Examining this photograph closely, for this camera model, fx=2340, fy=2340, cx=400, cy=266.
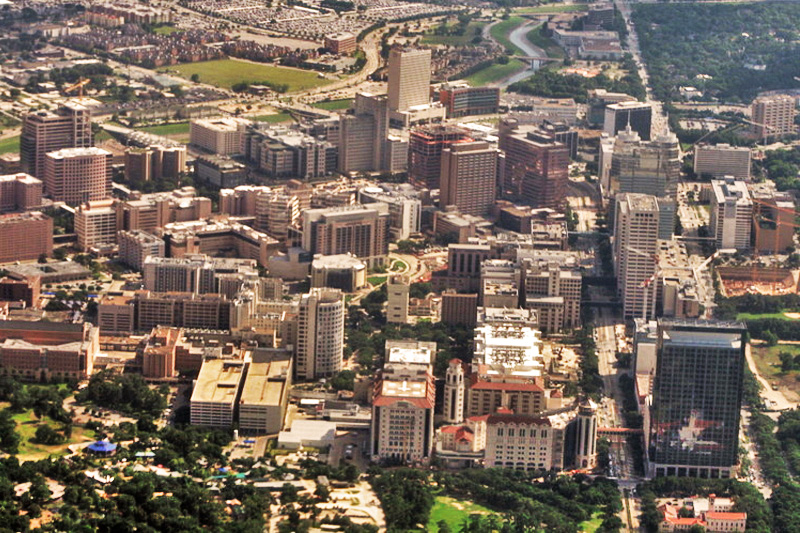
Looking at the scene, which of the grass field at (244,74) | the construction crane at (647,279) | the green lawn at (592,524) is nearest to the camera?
the green lawn at (592,524)

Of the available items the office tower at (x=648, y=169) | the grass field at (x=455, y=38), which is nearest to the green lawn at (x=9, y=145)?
the office tower at (x=648, y=169)

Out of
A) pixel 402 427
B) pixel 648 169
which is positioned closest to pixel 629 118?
pixel 648 169

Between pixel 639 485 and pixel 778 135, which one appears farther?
pixel 778 135

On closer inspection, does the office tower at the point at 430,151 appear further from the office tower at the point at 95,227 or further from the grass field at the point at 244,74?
the grass field at the point at 244,74

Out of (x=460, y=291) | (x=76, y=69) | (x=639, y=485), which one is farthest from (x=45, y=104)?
(x=639, y=485)

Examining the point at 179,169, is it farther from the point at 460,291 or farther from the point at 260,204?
the point at 460,291
